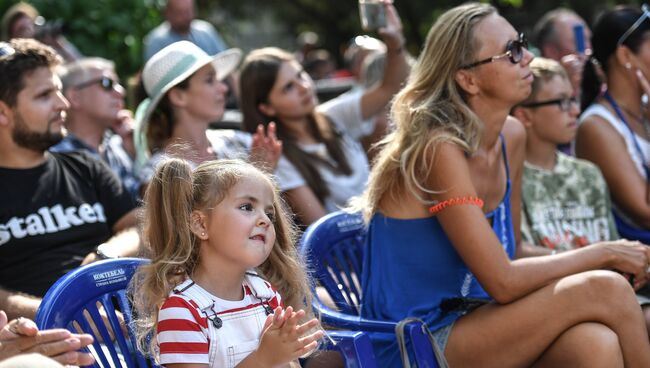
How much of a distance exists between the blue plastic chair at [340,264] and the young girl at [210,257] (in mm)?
485

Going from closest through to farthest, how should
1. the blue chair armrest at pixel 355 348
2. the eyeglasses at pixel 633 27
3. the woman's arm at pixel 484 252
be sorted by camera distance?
the blue chair armrest at pixel 355 348 < the woman's arm at pixel 484 252 < the eyeglasses at pixel 633 27

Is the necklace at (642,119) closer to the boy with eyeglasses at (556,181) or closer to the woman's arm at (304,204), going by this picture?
the boy with eyeglasses at (556,181)

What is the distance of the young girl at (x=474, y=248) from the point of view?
3.07m

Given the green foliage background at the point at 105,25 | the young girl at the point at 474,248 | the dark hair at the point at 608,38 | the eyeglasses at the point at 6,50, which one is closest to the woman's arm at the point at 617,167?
the dark hair at the point at 608,38

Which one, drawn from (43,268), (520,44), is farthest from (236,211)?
(520,44)

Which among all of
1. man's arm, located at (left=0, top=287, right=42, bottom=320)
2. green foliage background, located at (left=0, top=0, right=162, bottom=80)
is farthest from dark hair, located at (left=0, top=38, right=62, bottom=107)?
green foliage background, located at (left=0, top=0, right=162, bottom=80)

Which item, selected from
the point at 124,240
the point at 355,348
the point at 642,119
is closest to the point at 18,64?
the point at 124,240

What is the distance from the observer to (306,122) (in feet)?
17.0

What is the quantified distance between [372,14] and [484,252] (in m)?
2.10

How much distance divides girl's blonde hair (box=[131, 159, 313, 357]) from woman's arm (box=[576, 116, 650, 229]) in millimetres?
2305

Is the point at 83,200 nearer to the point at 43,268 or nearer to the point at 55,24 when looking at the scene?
the point at 43,268

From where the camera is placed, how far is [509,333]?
313 centimetres

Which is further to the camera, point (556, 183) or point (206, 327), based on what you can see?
point (556, 183)

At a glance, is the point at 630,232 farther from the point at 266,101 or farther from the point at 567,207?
the point at 266,101
